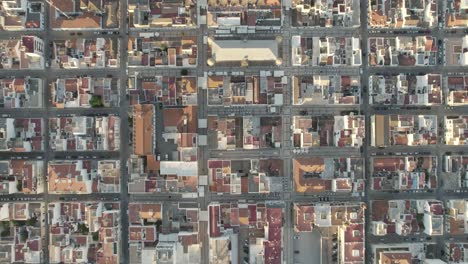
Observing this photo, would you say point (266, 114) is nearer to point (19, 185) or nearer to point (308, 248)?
point (308, 248)

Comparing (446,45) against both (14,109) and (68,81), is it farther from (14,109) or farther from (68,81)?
(14,109)

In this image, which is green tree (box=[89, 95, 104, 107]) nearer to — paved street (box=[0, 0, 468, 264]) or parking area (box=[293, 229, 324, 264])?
paved street (box=[0, 0, 468, 264])

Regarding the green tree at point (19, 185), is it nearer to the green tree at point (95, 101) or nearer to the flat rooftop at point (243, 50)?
the green tree at point (95, 101)

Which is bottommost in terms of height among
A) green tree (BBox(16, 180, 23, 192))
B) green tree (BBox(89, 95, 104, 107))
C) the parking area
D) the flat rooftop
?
the parking area

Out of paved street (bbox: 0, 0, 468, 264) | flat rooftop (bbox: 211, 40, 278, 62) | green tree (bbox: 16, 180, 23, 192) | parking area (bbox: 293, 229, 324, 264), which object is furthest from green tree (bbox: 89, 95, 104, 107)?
parking area (bbox: 293, 229, 324, 264)

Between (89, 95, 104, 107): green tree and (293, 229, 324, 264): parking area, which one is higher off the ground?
(89, 95, 104, 107): green tree

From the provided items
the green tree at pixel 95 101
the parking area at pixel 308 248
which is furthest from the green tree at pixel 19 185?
the parking area at pixel 308 248

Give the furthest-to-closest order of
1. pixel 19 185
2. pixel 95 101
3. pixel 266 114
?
pixel 266 114 < pixel 95 101 < pixel 19 185

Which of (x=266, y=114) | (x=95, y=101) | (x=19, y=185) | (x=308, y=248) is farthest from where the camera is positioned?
(x=308, y=248)

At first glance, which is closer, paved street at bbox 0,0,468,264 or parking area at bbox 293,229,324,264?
paved street at bbox 0,0,468,264

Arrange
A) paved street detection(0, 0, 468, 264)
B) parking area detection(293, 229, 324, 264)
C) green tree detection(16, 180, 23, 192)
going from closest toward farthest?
green tree detection(16, 180, 23, 192), paved street detection(0, 0, 468, 264), parking area detection(293, 229, 324, 264)

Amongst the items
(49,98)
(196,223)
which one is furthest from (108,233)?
(49,98)

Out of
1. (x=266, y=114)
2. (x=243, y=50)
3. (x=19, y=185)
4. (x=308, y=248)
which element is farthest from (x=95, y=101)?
(x=308, y=248)
